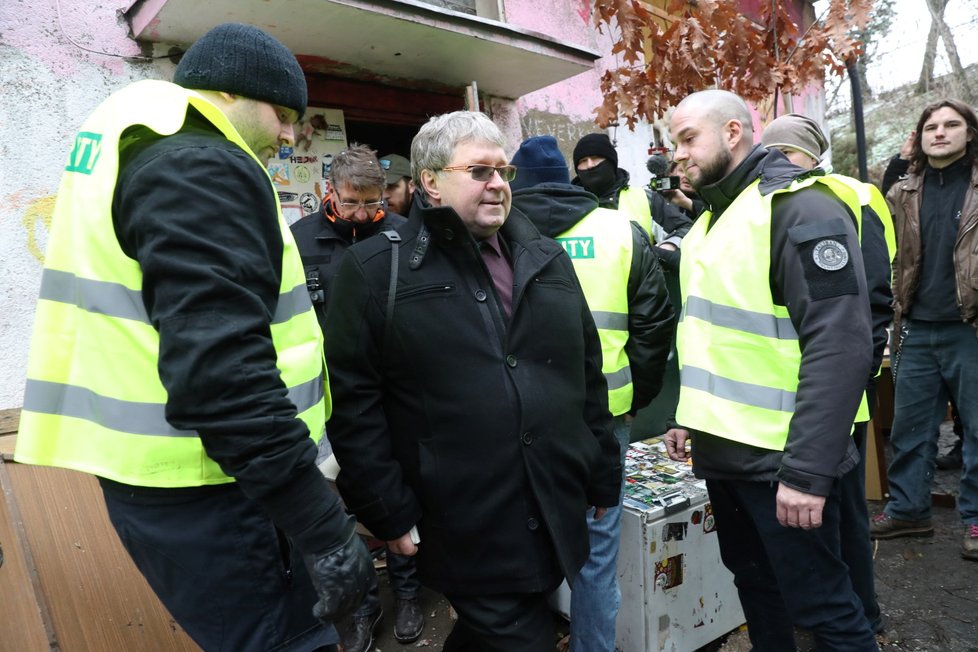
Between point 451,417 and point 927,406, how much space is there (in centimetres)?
326

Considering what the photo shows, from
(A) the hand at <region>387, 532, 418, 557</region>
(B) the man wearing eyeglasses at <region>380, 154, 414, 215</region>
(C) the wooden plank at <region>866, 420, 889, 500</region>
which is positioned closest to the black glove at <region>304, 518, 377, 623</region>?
(A) the hand at <region>387, 532, 418, 557</region>

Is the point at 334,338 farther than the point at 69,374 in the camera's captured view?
Yes

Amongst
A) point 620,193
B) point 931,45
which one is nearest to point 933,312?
point 620,193

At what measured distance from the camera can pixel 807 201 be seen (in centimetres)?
179

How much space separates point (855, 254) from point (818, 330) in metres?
0.25

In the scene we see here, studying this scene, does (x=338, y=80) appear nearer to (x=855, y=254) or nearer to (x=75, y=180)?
(x=75, y=180)

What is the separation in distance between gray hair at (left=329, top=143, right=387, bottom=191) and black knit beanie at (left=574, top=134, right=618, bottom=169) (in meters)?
1.06

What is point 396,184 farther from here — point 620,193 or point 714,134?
point 714,134

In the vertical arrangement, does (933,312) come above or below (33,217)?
below

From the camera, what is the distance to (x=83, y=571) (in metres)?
2.02

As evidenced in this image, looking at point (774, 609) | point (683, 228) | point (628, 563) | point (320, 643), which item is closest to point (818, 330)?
point (774, 609)

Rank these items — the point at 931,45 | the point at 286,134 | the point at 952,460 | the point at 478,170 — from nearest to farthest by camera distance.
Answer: the point at 286,134 → the point at 478,170 → the point at 952,460 → the point at 931,45

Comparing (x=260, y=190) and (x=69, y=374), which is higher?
(x=260, y=190)

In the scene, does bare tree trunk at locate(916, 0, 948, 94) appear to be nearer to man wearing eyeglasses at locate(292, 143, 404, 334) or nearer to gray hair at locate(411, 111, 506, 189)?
man wearing eyeglasses at locate(292, 143, 404, 334)
